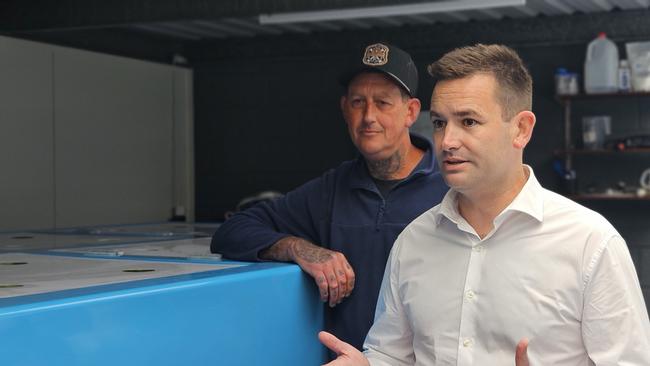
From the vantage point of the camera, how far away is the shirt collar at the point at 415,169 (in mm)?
2562

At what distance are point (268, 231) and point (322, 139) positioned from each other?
4.25 m

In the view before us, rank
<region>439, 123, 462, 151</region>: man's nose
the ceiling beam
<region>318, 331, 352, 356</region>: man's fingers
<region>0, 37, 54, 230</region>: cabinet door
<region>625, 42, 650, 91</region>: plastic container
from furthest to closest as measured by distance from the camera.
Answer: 1. <region>625, 42, 650, 91</region>: plastic container
2. <region>0, 37, 54, 230</region>: cabinet door
3. the ceiling beam
4. <region>318, 331, 352, 356</region>: man's fingers
5. <region>439, 123, 462, 151</region>: man's nose

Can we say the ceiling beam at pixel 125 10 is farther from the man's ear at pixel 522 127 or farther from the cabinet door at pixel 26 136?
the man's ear at pixel 522 127

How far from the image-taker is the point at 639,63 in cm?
563

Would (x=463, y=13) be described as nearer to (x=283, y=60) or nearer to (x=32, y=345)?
(x=283, y=60)

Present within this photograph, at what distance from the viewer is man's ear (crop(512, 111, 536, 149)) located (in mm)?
1773

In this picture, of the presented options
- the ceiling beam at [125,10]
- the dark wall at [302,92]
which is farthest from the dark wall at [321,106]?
the ceiling beam at [125,10]

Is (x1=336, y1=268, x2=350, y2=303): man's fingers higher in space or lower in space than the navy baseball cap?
lower

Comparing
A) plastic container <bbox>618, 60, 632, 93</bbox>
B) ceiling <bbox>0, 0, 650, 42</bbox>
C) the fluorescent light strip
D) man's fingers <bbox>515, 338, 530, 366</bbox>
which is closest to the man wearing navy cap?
man's fingers <bbox>515, 338, 530, 366</bbox>

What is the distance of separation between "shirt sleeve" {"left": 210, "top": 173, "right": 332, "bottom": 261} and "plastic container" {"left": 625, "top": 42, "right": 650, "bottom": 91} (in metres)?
3.56

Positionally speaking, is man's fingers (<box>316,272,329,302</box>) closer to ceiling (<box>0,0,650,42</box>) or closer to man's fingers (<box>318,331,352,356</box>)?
man's fingers (<box>318,331,352,356</box>)

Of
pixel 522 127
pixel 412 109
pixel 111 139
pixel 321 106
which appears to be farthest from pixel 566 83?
pixel 522 127

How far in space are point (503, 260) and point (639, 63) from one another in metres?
4.29

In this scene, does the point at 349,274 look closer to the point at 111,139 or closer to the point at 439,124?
the point at 439,124
